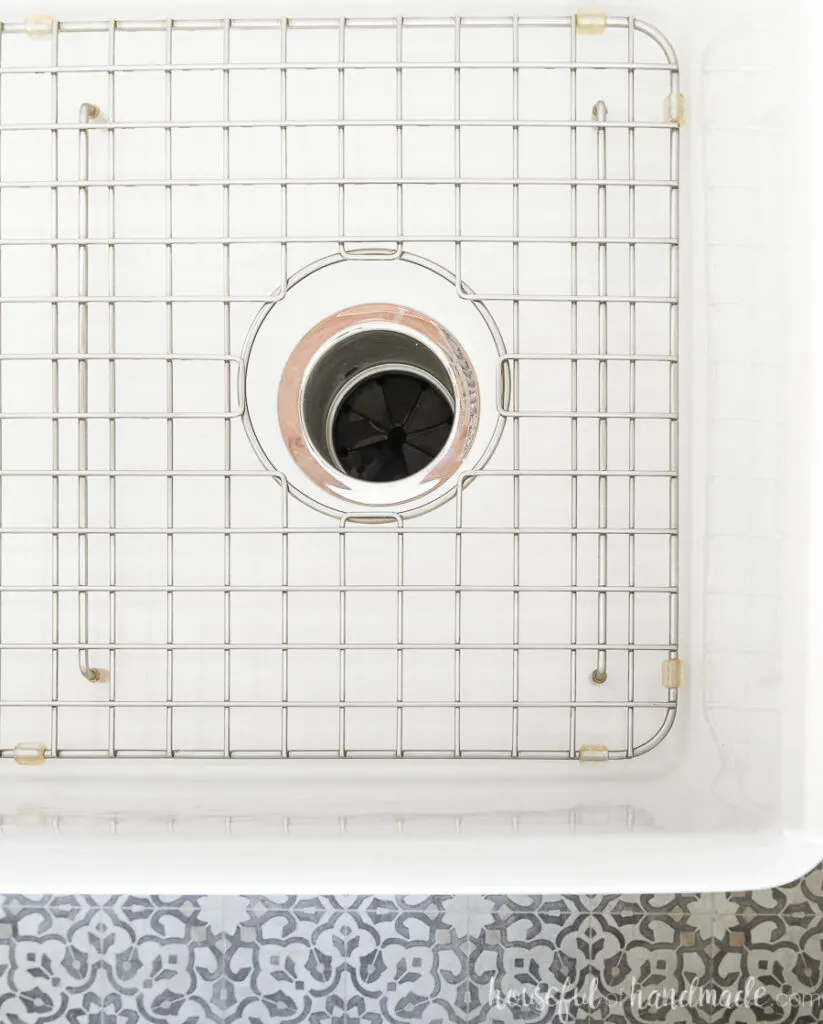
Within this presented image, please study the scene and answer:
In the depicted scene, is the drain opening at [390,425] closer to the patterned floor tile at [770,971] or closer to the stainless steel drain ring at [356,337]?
the stainless steel drain ring at [356,337]

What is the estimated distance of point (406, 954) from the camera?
71cm

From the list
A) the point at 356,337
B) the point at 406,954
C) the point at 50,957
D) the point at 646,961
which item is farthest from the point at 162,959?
the point at 356,337

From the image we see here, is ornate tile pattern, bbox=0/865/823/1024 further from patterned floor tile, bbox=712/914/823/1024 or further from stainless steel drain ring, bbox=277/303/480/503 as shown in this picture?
stainless steel drain ring, bbox=277/303/480/503

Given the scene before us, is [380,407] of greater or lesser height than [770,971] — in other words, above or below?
above

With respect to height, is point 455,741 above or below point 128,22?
below

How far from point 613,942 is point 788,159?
566 mm

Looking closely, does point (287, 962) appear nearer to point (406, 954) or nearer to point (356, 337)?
point (406, 954)

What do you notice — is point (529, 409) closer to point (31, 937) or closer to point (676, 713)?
point (676, 713)

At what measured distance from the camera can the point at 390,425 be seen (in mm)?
758

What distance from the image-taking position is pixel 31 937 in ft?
2.33

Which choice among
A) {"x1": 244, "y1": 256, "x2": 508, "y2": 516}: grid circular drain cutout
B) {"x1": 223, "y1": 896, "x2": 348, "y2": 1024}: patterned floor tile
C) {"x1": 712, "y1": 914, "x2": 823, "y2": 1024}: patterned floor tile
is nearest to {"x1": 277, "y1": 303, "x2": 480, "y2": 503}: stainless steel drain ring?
{"x1": 244, "y1": 256, "x2": 508, "y2": 516}: grid circular drain cutout

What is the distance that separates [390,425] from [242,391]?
142mm

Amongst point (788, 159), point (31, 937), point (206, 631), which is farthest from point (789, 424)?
point (31, 937)

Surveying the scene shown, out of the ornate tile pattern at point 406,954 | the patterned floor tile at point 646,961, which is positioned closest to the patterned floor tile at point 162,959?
the ornate tile pattern at point 406,954
